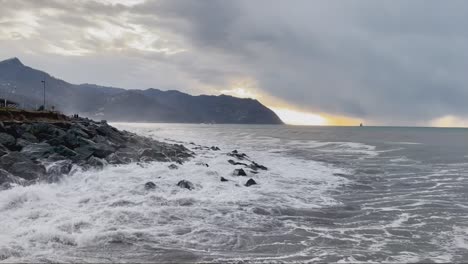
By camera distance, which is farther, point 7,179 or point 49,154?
point 49,154

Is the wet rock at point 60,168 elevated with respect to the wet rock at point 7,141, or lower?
lower

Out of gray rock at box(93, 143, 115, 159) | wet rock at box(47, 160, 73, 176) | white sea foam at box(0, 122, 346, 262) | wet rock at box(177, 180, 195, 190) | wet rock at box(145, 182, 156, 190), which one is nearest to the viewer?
white sea foam at box(0, 122, 346, 262)

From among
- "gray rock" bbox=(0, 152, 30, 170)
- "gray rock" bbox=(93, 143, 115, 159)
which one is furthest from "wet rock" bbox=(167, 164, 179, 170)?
"gray rock" bbox=(0, 152, 30, 170)

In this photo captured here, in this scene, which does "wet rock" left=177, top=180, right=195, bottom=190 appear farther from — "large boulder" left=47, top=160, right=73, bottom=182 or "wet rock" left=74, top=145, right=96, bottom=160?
"wet rock" left=74, top=145, right=96, bottom=160

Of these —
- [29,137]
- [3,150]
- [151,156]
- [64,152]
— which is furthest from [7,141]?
[151,156]

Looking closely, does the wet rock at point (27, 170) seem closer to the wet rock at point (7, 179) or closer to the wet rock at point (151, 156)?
the wet rock at point (7, 179)

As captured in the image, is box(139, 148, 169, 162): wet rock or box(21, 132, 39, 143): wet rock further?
box(139, 148, 169, 162): wet rock

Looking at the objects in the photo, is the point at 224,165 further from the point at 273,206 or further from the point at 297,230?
the point at 297,230

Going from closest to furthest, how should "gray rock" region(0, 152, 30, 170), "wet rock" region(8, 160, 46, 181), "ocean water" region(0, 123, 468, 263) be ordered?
"ocean water" region(0, 123, 468, 263) → "wet rock" region(8, 160, 46, 181) → "gray rock" region(0, 152, 30, 170)

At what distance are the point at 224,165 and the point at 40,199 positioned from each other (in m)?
14.4

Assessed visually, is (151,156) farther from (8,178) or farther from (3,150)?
(8,178)

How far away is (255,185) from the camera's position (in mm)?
19938

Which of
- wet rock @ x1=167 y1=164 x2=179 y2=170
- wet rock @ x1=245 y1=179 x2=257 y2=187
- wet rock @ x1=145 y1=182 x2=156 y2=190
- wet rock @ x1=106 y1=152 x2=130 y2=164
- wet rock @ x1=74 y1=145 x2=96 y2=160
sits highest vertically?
wet rock @ x1=74 y1=145 x2=96 y2=160

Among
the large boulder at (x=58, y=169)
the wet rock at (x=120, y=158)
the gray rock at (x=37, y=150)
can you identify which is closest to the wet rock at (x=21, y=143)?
the gray rock at (x=37, y=150)
